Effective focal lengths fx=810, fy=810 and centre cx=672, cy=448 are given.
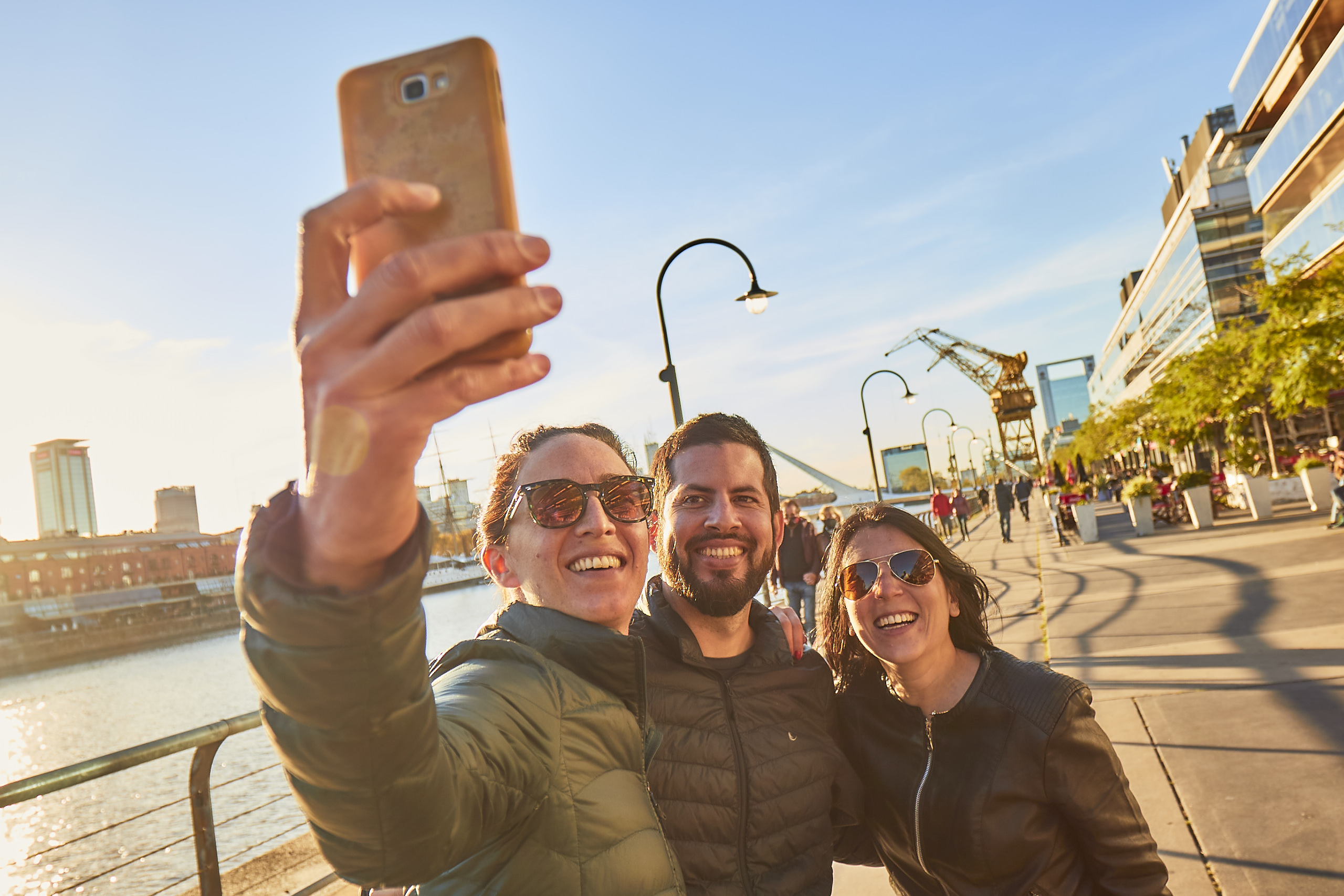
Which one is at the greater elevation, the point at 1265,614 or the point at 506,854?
the point at 506,854

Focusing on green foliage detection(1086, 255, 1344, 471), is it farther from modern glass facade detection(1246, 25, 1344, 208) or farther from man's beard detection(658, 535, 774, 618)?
man's beard detection(658, 535, 774, 618)

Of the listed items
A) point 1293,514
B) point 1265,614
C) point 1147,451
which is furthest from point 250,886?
point 1147,451

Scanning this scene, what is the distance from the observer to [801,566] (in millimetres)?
12281

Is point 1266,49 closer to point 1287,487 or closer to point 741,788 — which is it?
point 1287,487

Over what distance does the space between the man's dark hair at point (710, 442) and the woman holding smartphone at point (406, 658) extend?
4.78 ft

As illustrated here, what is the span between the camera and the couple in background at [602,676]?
0.67 m

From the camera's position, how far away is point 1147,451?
3978 cm

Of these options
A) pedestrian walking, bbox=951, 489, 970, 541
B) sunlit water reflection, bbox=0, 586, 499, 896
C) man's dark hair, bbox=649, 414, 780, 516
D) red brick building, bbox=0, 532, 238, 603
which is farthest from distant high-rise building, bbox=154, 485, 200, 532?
man's dark hair, bbox=649, 414, 780, 516

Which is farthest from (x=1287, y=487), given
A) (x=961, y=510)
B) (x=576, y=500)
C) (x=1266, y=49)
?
(x=1266, y=49)

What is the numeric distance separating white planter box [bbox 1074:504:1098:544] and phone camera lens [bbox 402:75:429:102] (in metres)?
20.3

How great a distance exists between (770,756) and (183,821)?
26.6 m

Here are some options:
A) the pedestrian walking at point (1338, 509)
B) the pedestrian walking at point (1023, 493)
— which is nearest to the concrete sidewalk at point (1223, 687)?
the pedestrian walking at point (1338, 509)

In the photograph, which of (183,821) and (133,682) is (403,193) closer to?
(183,821)

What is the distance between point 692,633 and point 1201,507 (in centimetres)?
1880
